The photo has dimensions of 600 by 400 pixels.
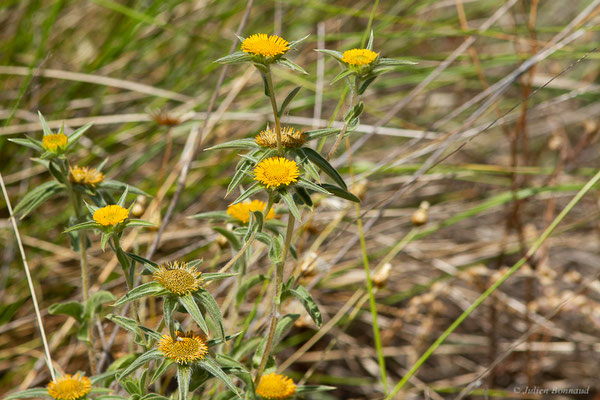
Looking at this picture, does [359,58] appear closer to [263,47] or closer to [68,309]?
[263,47]

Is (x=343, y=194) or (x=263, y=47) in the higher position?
(x=263, y=47)

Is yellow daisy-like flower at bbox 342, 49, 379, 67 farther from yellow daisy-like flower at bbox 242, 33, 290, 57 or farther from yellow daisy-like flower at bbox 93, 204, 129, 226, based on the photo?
yellow daisy-like flower at bbox 93, 204, 129, 226

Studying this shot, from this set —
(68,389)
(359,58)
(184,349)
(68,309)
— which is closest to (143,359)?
(184,349)

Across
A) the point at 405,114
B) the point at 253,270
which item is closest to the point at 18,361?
the point at 253,270

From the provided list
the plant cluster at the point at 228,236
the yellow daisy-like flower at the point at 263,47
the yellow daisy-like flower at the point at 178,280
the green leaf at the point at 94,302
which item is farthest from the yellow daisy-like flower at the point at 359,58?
the green leaf at the point at 94,302

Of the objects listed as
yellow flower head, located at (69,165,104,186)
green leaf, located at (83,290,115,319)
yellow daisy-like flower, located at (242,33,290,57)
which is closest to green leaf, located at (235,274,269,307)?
green leaf, located at (83,290,115,319)

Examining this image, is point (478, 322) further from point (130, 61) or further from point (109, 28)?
point (109, 28)

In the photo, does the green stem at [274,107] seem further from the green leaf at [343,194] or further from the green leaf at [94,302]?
the green leaf at [94,302]
